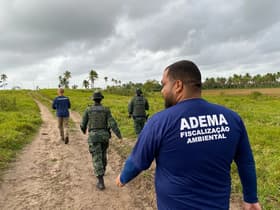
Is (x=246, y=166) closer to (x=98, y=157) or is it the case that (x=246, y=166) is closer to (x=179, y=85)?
(x=179, y=85)

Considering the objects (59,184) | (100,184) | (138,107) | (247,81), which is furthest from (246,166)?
(247,81)

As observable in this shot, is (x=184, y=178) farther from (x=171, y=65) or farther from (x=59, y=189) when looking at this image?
(x=59, y=189)

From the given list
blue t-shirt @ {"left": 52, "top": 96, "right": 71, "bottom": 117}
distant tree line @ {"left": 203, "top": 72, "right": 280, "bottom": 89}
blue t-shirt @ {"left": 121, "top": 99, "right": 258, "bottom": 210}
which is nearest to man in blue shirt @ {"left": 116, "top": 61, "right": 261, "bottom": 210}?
blue t-shirt @ {"left": 121, "top": 99, "right": 258, "bottom": 210}

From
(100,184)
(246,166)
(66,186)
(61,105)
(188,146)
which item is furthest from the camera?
(61,105)

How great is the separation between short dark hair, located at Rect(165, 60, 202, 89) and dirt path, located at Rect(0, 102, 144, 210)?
11.8ft

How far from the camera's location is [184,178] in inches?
79.7

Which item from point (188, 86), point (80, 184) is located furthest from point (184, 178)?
point (80, 184)

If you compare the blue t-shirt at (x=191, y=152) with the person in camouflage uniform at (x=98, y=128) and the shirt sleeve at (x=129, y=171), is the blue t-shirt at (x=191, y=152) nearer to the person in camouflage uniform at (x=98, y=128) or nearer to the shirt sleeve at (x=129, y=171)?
the shirt sleeve at (x=129, y=171)

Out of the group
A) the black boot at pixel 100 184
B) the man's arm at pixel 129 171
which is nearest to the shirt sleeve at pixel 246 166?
the man's arm at pixel 129 171

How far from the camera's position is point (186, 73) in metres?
2.12

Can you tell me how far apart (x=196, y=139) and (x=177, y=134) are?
14 cm

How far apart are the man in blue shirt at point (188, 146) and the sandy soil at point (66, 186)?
3236mm

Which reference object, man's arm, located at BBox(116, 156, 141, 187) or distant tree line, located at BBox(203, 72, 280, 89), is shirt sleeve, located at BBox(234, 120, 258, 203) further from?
distant tree line, located at BBox(203, 72, 280, 89)

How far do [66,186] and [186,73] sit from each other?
16.3 feet
